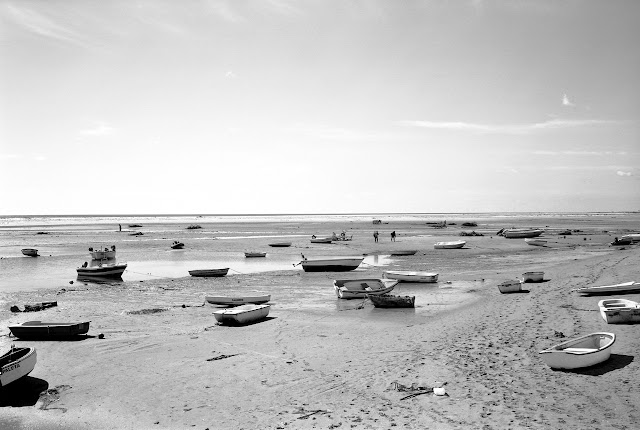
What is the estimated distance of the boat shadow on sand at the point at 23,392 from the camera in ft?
42.0

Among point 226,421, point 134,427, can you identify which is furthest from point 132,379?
point 226,421

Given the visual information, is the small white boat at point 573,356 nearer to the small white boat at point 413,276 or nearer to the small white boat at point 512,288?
the small white boat at point 512,288

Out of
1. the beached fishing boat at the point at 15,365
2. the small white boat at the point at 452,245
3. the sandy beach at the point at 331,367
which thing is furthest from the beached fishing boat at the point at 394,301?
the small white boat at the point at 452,245

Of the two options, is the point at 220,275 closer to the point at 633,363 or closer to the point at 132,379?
the point at 132,379

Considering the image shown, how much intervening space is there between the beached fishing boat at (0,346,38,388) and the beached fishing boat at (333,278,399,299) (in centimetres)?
1597

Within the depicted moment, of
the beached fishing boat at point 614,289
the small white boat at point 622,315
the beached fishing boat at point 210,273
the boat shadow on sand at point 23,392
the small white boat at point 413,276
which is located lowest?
the beached fishing boat at point 210,273

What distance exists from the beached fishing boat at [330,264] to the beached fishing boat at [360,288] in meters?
10.9

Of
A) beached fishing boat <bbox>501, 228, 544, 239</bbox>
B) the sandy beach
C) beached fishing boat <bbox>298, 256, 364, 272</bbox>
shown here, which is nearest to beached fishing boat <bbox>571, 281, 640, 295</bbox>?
Result: the sandy beach

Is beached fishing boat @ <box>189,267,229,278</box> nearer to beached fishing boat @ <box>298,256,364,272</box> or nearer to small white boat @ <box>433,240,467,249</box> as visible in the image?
beached fishing boat @ <box>298,256,364,272</box>

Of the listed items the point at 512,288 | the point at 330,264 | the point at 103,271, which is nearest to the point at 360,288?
the point at 512,288

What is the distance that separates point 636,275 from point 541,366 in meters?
17.5

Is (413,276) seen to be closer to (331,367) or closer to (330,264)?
(330,264)

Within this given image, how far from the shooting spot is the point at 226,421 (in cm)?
1148

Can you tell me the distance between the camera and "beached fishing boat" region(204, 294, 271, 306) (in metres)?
25.5
